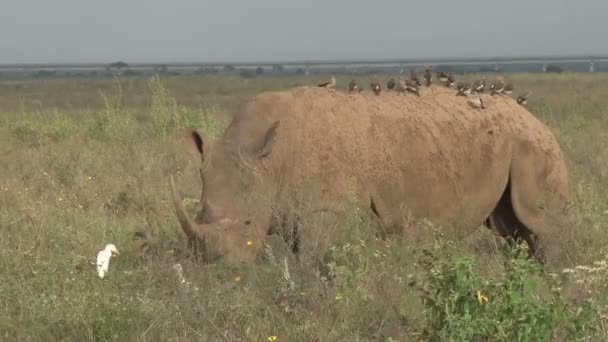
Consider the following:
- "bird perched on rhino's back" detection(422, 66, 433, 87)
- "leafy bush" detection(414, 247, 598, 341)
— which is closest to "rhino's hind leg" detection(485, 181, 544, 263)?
"bird perched on rhino's back" detection(422, 66, 433, 87)

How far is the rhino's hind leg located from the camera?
9.96m

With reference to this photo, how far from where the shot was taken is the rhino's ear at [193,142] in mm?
8875

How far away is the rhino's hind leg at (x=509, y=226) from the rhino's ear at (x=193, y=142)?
269 centimetres

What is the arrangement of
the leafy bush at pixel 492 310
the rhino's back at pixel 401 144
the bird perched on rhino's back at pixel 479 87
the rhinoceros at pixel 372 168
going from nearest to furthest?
the leafy bush at pixel 492 310 → the rhinoceros at pixel 372 168 → the rhino's back at pixel 401 144 → the bird perched on rhino's back at pixel 479 87

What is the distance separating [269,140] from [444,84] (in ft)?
8.75

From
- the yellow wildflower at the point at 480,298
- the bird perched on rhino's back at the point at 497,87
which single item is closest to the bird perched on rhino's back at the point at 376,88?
the bird perched on rhino's back at the point at 497,87

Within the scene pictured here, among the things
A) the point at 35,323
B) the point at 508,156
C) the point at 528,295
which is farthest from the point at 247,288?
the point at 508,156

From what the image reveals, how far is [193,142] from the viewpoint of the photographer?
8922mm

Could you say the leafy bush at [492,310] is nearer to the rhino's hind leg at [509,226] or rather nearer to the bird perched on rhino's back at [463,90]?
the rhino's hind leg at [509,226]

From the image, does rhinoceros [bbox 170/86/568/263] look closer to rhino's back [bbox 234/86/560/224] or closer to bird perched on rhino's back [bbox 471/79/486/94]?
rhino's back [bbox 234/86/560/224]

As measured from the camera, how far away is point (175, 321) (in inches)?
272

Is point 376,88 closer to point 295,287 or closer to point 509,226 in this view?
point 509,226

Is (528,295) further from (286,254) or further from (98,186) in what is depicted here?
(98,186)

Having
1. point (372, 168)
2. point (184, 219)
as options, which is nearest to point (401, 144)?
point (372, 168)
